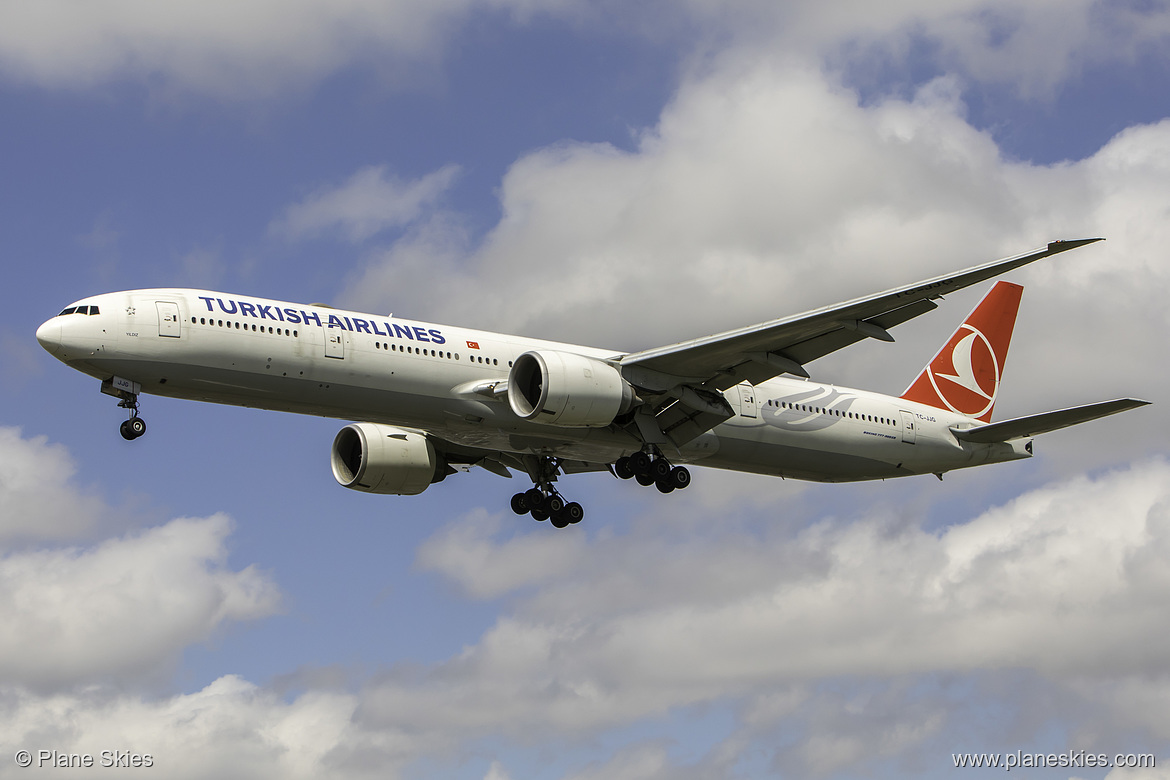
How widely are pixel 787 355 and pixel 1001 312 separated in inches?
666

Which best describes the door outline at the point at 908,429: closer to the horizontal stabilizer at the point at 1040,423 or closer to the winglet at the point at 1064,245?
the horizontal stabilizer at the point at 1040,423

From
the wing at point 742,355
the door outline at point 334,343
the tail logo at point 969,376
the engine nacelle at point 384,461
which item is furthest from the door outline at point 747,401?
the door outline at point 334,343

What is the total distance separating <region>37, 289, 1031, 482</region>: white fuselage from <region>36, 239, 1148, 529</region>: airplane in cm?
4

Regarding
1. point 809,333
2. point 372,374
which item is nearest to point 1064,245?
point 809,333

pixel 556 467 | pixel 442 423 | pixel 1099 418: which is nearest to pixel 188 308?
pixel 442 423

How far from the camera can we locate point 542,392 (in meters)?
35.1

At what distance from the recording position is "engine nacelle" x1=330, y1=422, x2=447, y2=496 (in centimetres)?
4362

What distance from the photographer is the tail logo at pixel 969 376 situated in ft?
155

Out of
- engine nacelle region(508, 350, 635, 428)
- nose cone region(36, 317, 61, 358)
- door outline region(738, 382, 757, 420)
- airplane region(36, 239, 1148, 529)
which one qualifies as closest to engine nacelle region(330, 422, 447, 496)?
airplane region(36, 239, 1148, 529)

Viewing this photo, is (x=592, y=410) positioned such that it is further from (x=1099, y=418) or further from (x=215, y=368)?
(x=1099, y=418)

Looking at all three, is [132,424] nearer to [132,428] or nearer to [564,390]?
[132,428]

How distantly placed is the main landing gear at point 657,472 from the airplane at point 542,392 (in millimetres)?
54

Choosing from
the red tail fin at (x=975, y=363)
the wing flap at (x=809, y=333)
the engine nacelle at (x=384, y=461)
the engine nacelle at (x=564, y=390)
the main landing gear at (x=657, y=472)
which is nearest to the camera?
the wing flap at (x=809, y=333)

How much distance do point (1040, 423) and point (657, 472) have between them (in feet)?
39.5
